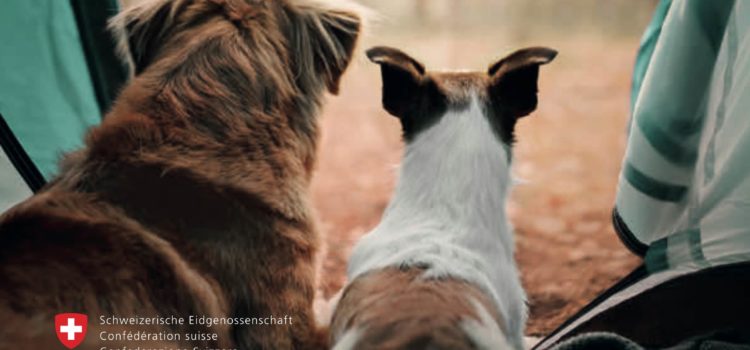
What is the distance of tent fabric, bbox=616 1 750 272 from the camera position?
124cm

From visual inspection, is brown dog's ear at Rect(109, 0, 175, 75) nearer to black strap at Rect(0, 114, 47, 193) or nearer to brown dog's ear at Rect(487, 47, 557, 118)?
black strap at Rect(0, 114, 47, 193)

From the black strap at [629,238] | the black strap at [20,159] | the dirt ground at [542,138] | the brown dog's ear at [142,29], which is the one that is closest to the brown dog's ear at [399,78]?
the dirt ground at [542,138]

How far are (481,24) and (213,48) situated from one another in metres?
0.63

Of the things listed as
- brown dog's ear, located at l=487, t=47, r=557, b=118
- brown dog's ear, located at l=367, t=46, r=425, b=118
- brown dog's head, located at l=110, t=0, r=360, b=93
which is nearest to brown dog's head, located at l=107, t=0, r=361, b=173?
brown dog's head, located at l=110, t=0, r=360, b=93

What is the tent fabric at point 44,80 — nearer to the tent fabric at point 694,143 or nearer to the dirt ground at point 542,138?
the dirt ground at point 542,138

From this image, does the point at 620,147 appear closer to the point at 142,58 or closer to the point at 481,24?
the point at 481,24

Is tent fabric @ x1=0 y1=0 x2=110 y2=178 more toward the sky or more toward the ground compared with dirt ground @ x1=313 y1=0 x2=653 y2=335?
more toward the sky

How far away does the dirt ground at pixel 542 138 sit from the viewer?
1.61 metres

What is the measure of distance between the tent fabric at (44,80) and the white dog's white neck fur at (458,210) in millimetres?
648

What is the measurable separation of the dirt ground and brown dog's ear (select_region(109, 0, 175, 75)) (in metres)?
0.36

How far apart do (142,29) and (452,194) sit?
59cm

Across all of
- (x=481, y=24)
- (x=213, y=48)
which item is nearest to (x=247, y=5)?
(x=213, y=48)

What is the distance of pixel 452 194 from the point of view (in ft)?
4.06

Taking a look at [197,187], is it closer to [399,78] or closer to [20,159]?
[399,78]
